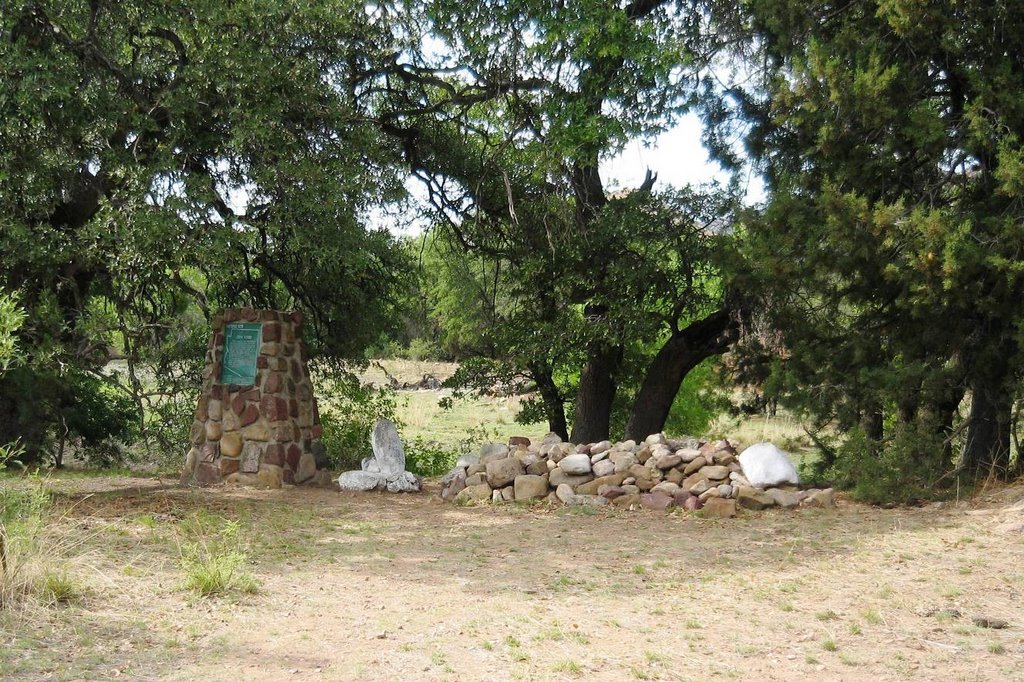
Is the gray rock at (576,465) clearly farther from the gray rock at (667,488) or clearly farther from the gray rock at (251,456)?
the gray rock at (251,456)

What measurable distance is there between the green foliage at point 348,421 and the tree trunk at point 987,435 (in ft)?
27.2

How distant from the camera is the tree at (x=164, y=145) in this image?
28.1 feet

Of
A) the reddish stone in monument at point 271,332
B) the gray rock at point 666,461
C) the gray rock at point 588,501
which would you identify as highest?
the reddish stone in monument at point 271,332

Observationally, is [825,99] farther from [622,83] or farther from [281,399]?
[281,399]

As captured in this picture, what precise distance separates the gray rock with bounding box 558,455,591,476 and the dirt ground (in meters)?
1.14

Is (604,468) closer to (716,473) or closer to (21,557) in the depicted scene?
(716,473)

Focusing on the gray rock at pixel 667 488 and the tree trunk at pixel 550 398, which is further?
the tree trunk at pixel 550 398

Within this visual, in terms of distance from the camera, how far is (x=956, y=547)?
291 inches

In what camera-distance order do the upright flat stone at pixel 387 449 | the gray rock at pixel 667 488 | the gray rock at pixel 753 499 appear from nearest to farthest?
the gray rock at pixel 753 499
the gray rock at pixel 667 488
the upright flat stone at pixel 387 449

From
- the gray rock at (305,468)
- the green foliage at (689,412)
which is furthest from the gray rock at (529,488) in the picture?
the green foliage at (689,412)

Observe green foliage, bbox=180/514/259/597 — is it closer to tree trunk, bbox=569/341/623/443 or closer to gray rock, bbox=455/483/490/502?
gray rock, bbox=455/483/490/502

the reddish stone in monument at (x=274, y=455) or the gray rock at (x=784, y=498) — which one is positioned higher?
the reddish stone in monument at (x=274, y=455)

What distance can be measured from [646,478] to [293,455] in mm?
4114

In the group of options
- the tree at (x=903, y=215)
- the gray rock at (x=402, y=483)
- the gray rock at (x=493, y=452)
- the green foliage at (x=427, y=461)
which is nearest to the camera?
the tree at (x=903, y=215)
